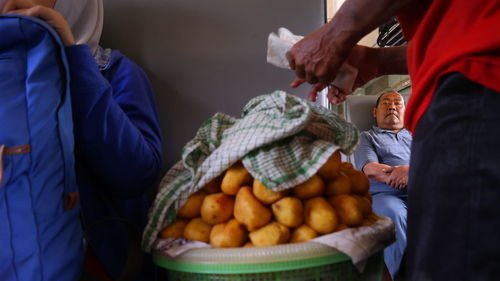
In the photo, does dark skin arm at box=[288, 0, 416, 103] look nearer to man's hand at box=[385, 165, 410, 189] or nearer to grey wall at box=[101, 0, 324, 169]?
grey wall at box=[101, 0, 324, 169]

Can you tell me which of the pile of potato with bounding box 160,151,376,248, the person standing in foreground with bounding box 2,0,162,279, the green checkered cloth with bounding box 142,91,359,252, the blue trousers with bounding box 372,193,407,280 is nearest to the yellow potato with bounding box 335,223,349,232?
the pile of potato with bounding box 160,151,376,248

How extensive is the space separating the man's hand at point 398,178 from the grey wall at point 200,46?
37.4 inches

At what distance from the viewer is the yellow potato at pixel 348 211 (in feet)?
2.09

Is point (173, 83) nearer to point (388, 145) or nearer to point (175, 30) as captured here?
point (175, 30)

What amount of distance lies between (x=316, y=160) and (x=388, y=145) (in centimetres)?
175

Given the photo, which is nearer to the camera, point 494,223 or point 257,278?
point 494,223

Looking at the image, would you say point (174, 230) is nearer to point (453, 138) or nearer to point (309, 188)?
point (309, 188)

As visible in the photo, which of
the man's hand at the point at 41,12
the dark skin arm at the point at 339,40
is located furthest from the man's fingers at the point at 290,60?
the man's hand at the point at 41,12

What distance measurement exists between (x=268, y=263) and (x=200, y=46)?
896 mm

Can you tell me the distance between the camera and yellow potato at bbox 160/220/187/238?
2.25ft

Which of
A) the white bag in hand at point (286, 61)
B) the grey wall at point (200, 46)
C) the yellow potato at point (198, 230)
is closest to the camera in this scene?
the yellow potato at point (198, 230)

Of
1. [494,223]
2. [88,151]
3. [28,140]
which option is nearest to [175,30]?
[88,151]

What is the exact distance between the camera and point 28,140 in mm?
578

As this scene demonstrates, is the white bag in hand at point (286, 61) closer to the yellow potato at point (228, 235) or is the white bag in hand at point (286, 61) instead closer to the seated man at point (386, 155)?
the yellow potato at point (228, 235)
